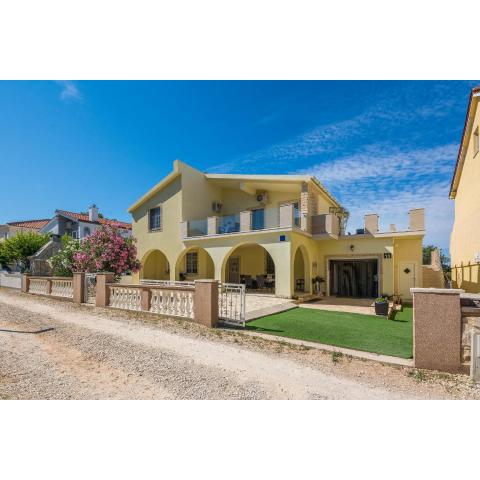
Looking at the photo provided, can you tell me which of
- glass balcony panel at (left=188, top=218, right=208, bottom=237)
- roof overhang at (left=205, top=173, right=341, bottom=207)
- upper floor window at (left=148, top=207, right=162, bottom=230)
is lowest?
glass balcony panel at (left=188, top=218, right=208, bottom=237)

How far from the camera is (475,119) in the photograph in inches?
433

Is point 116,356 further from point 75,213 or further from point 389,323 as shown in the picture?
point 75,213

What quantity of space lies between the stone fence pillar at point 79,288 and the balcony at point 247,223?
20.1 feet

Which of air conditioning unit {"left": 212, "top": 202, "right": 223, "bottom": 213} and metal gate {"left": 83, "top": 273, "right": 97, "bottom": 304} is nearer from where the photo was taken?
metal gate {"left": 83, "top": 273, "right": 97, "bottom": 304}

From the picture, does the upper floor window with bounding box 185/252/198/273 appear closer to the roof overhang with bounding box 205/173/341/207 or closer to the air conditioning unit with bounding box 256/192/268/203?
the roof overhang with bounding box 205/173/341/207

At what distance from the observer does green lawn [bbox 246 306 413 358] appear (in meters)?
6.02

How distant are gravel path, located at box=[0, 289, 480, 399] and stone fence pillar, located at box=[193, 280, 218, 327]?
44cm

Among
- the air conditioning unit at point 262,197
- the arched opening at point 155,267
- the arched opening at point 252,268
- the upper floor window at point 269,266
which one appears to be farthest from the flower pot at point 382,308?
the arched opening at point 155,267

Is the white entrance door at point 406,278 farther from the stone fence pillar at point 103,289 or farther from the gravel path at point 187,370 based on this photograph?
the stone fence pillar at point 103,289

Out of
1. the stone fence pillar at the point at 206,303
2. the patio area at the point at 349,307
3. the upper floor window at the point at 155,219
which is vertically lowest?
the patio area at the point at 349,307

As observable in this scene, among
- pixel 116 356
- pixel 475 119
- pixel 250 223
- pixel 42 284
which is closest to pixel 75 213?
pixel 42 284

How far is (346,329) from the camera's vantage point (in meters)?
7.41

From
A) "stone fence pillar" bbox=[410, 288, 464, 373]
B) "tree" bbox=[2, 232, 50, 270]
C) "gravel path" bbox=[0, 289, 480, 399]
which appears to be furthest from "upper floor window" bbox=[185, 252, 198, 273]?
"tree" bbox=[2, 232, 50, 270]

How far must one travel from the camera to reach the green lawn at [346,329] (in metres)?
6.02
